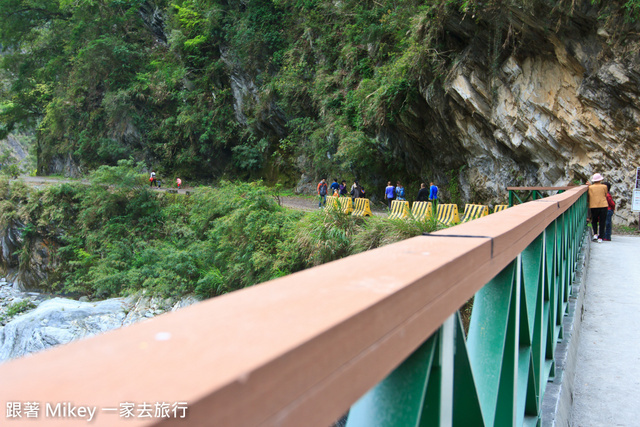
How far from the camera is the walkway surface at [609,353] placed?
3158 millimetres

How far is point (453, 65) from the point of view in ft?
53.8

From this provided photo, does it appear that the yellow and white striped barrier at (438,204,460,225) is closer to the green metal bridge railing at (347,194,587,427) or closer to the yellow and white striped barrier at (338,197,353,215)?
the yellow and white striped barrier at (338,197,353,215)

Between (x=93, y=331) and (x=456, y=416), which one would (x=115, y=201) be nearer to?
(x=93, y=331)

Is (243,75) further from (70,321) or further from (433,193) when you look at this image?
(70,321)

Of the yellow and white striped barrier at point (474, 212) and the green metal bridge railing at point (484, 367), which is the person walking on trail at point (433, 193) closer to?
the yellow and white striped barrier at point (474, 212)

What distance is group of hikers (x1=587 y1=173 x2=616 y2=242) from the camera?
1034 centimetres

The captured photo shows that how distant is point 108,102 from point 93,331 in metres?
24.2

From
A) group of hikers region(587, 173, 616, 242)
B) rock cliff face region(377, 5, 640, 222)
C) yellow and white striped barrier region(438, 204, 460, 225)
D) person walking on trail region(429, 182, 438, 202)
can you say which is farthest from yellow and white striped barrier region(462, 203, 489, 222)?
rock cliff face region(377, 5, 640, 222)

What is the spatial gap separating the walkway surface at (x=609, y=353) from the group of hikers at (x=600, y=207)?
362cm

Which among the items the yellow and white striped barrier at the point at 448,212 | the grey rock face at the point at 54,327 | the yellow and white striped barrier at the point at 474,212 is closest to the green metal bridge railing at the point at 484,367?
the yellow and white striped barrier at the point at 448,212

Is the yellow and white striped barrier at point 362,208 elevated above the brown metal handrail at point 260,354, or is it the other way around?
the brown metal handrail at point 260,354

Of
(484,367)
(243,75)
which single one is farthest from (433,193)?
(243,75)

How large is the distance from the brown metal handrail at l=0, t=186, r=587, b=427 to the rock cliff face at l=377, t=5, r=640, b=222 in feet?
48.7

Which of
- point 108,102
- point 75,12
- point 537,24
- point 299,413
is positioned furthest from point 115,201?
point 299,413
